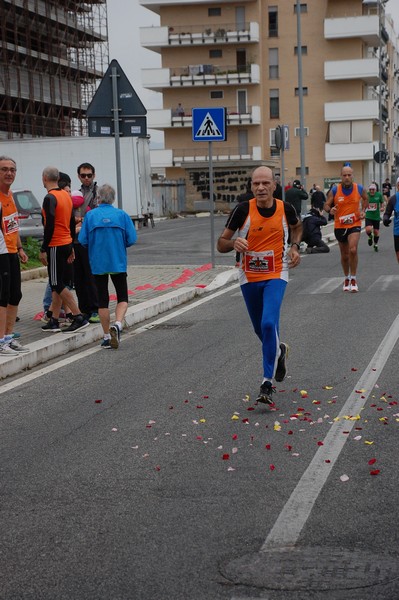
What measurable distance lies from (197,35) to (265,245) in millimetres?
71174

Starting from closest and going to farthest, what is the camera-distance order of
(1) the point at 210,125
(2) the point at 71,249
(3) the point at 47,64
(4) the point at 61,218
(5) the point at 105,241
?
(5) the point at 105,241 → (4) the point at 61,218 → (2) the point at 71,249 → (1) the point at 210,125 → (3) the point at 47,64

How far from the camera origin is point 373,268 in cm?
1997

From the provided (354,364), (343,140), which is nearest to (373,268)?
(354,364)

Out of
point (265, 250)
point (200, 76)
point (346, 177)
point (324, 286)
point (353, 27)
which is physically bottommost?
point (324, 286)

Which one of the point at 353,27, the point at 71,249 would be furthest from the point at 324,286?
the point at 353,27

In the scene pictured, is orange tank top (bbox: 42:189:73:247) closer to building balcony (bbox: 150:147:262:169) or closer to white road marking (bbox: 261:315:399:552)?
white road marking (bbox: 261:315:399:552)

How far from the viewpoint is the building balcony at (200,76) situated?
7619cm

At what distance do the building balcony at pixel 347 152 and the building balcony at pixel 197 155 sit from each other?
17.6 feet

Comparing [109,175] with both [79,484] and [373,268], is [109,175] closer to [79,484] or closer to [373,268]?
[373,268]

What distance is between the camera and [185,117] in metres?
77.3

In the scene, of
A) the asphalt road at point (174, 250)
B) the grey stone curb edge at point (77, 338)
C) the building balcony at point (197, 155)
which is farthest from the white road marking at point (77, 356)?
the building balcony at point (197, 155)

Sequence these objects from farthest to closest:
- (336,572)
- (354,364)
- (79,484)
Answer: (354,364) < (79,484) < (336,572)

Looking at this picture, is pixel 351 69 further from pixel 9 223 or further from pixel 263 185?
pixel 263 185

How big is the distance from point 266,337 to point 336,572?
388cm
